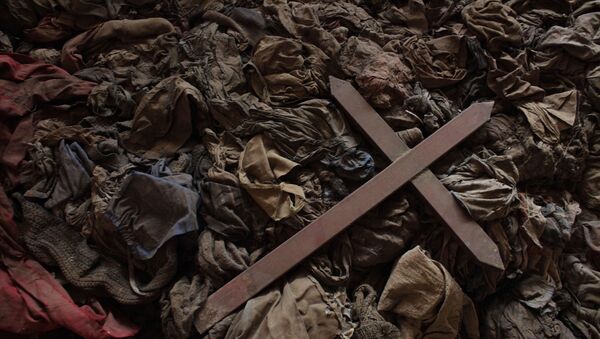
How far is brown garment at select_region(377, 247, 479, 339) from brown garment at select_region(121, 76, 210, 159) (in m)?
0.71

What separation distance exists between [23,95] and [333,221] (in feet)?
3.14

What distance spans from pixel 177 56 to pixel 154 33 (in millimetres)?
154

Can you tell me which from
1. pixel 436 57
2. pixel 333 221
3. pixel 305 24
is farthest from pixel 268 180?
pixel 436 57

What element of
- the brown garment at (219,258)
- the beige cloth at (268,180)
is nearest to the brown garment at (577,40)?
the beige cloth at (268,180)

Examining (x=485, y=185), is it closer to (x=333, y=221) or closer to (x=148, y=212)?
(x=333, y=221)

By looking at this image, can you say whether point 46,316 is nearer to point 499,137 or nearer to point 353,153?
point 353,153

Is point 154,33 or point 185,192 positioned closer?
point 185,192

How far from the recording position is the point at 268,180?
1.34 metres

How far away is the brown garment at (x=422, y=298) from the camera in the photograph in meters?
1.28

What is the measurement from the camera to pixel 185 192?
50.5 inches

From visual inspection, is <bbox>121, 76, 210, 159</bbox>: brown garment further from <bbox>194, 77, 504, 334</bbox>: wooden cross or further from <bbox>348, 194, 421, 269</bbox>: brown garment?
<bbox>348, 194, 421, 269</bbox>: brown garment

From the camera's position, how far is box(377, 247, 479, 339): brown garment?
1281 millimetres

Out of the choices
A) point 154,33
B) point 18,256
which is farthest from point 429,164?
point 18,256

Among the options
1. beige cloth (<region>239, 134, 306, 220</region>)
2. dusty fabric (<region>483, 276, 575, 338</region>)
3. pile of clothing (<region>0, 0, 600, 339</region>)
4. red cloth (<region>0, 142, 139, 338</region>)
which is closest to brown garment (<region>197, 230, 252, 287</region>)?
pile of clothing (<region>0, 0, 600, 339</region>)
